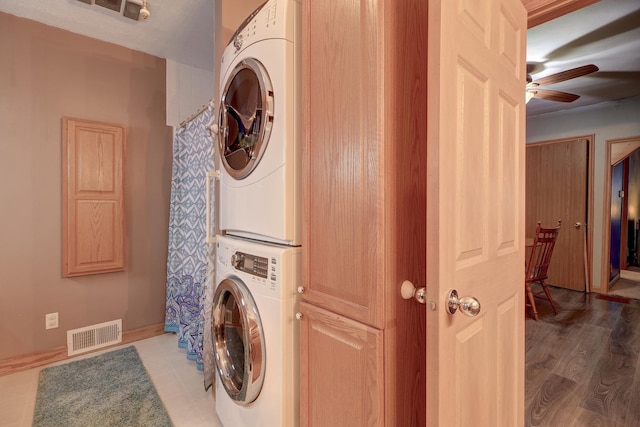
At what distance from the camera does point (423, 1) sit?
94cm

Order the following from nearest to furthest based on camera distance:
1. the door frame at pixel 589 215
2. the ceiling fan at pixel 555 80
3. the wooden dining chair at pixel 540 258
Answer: the ceiling fan at pixel 555 80
the wooden dining chair at pixel 540 258
the door frame at pixel 589 215

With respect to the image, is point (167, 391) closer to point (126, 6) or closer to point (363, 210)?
point (363, 210)

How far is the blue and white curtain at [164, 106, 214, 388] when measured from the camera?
211 cm

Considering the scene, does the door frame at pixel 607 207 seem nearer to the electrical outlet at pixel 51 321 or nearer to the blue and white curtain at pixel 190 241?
the blue and white curtain at pixel 190 241

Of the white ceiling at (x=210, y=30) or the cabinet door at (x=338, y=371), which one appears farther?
the white ceiling at (x=210, y=30)

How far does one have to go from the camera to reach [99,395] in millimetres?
1874

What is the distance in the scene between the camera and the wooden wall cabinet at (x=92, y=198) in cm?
235

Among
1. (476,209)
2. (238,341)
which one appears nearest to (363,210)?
(476,209)

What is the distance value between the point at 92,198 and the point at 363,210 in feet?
8.20

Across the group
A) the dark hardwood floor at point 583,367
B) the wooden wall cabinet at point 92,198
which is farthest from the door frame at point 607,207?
the wooden wall cabinet at point 92,198

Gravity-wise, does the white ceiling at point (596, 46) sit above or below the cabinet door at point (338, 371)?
above

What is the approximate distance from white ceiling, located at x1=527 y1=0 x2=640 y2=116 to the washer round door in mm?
2834

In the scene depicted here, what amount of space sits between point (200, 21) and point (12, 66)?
53.9 inches

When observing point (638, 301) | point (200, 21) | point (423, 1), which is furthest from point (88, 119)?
point (638, 301)
